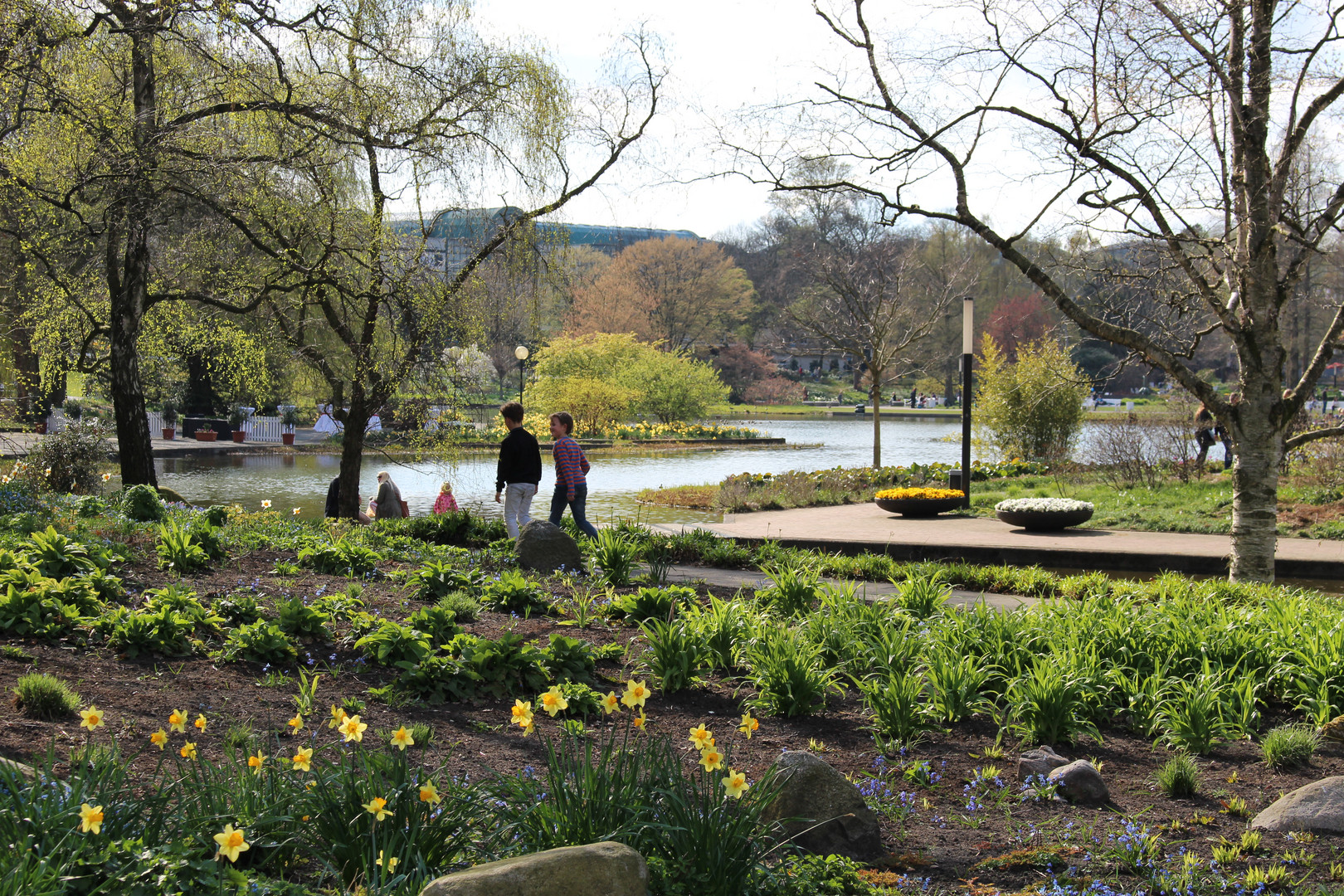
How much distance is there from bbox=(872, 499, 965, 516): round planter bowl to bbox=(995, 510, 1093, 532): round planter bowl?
5.00ft

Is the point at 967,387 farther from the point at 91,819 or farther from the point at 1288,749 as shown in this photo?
the point at 91,819

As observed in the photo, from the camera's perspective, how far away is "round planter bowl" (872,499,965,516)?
14.5 metres

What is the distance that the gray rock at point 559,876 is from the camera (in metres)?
2.33

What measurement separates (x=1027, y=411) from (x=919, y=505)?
9723 mm

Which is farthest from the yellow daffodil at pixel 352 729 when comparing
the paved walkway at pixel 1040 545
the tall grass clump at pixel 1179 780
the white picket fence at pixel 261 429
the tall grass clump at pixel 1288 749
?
the white picket fence at pixel 261 429

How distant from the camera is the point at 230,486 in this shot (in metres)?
21.3

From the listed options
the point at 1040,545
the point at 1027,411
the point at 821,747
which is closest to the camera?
the point at 821,747

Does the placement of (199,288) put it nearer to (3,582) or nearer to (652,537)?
(652,537)

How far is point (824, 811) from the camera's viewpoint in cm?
335

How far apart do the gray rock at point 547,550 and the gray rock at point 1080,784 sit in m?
5.14

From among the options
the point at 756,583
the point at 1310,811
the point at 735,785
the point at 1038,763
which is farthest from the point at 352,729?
the point at 756,583

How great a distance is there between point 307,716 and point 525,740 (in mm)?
957

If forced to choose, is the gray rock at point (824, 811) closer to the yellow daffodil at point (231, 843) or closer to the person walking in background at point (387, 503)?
the yellow daffodil at point (231, 843)

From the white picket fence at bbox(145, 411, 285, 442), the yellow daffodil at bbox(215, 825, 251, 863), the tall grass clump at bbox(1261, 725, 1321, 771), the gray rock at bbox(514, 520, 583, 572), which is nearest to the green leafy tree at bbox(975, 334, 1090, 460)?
the gray rock at bbox(514, 520, 583, 572)
